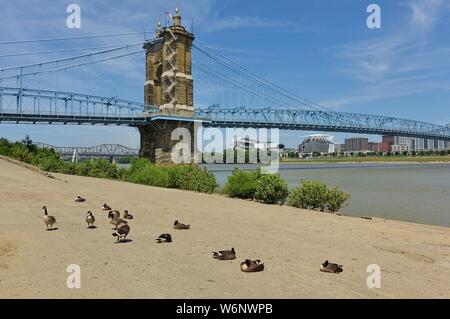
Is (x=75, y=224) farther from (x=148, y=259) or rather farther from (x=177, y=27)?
(x=177, y=27)

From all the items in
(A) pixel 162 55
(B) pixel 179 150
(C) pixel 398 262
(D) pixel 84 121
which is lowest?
(C) pixel 398 262

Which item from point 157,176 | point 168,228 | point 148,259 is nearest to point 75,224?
point 168,228

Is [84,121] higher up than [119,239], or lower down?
higher up

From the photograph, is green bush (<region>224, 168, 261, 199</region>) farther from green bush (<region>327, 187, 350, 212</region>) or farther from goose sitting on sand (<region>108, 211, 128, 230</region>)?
goose sitting on sand (<region>108, 211, 128, 230</region>)

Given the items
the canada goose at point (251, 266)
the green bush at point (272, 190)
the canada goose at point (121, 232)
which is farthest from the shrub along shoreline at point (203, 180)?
the canada goose at point (251, 266)

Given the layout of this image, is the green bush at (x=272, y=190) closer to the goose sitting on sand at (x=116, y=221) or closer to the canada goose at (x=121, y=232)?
the goose sitting on sand at (x=116, y=221)

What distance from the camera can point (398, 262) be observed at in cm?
998

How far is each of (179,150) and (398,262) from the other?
5128 cm

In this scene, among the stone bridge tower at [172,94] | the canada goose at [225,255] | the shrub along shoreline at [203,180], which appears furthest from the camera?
the stone bridge tower at [172,94]

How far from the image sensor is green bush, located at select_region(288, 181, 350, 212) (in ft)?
69.8

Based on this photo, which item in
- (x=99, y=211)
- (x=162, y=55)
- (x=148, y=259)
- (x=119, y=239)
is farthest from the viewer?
(x=162, y=55)

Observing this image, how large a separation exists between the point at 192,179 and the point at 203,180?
1367 mm

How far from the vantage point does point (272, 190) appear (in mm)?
23234

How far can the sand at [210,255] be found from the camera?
7508mm
